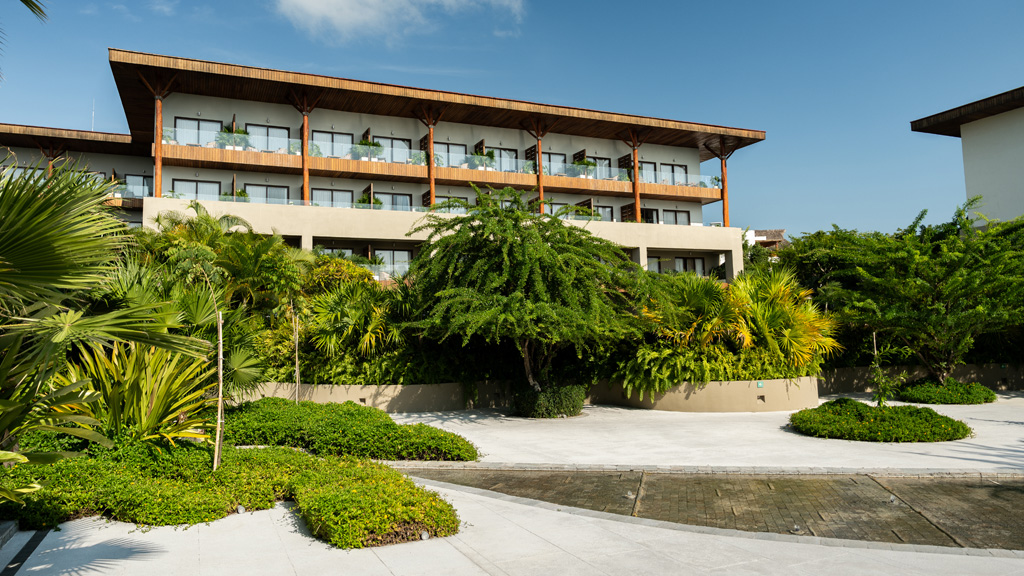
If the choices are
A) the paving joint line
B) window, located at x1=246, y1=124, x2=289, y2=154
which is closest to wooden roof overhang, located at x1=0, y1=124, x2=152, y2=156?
window, located at x1=246, y1=124, x2=289, y2=154

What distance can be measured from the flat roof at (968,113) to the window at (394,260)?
27192 millimetres

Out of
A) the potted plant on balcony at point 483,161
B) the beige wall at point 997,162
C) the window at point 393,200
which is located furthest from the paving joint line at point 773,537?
the beige wall at point 997,162

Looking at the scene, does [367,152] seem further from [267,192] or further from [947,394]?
[947,394]

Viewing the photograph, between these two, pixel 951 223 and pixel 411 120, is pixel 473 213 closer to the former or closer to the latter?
pixel 951 223

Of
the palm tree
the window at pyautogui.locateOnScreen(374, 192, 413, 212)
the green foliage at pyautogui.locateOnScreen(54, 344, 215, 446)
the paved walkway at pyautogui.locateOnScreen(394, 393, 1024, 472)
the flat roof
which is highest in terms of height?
the flat roof

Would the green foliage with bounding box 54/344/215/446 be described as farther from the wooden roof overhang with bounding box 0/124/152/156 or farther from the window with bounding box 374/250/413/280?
the wooden roof overhang with bounding box 0/124/152/156

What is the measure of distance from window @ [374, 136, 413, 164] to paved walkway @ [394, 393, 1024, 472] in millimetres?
16127

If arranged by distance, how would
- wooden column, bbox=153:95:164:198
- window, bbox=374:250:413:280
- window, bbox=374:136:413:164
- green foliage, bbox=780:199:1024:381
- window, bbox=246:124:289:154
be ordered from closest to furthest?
green foliage, bbox=780:199:1024:381 < wooden column, bbox=153:95:164:198 < window, bbox=374:250:413:280 < window, bbox=246:124:289:154 < window, bbox=374:136:413:164

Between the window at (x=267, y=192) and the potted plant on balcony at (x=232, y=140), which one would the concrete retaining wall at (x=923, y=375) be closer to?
the window at (x=267, y=192)

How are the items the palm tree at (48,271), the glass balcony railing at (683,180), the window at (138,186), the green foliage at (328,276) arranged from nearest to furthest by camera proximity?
the palm tree at (48,271)
the green foliage at (328,276)
the window at (138,186)
the glass balcony railing at (683,180)

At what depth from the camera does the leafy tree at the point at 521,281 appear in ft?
46.5

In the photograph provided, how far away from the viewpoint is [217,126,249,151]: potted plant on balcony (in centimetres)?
2723

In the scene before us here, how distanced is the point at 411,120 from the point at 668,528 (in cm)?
2801

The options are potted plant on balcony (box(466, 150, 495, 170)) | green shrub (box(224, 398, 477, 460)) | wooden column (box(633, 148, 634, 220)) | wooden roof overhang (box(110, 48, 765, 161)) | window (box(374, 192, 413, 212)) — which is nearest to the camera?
green shrub (box(224, 398, 477, 460))
